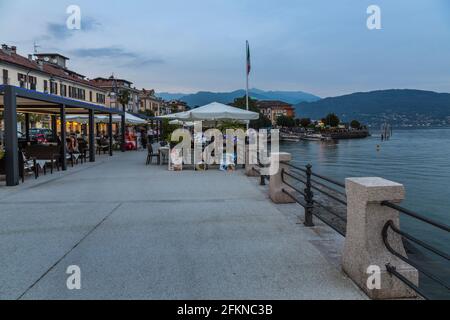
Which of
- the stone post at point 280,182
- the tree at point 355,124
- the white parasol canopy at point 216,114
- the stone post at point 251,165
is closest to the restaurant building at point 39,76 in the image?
the white parasol canopy at point 216,114

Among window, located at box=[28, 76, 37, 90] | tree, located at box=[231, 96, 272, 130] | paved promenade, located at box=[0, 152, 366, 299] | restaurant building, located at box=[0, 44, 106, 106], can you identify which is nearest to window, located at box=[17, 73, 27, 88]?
restaurant building, located at box=[0, 44, 106, 106]

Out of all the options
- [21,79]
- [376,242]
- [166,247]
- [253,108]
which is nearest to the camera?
[376,242]

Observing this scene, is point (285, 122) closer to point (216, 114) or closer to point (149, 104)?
point (149, 104)

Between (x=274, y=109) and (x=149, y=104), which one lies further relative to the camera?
(x=274, y=109)

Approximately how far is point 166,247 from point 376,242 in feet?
8.76

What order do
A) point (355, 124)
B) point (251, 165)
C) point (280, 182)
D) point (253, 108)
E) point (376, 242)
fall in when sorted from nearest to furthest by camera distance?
point (376, 242) < point (280, 182) < point (251, 165) < point (253, 108) < point (355, 124)

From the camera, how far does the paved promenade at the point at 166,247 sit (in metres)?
4.01

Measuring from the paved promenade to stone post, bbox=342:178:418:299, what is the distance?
7.7 inches

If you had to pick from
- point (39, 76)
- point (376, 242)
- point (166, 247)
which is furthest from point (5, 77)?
point (376, 242)

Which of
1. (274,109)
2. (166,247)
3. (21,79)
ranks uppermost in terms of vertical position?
(274,109)

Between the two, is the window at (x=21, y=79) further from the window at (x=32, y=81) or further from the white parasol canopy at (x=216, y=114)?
the white parasol canopy at (x=216, y=114)

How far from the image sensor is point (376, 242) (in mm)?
3906
